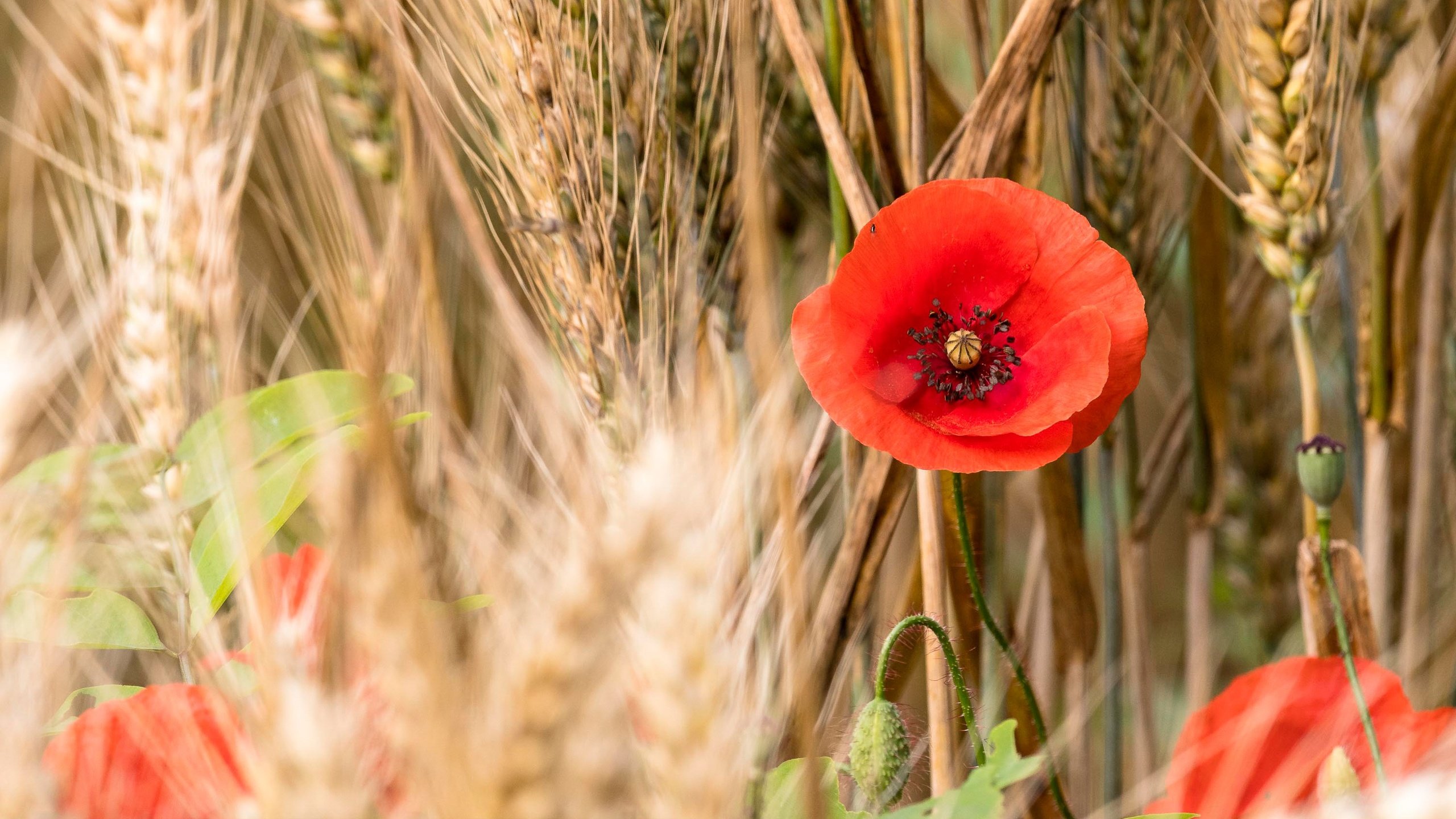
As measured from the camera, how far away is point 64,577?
32 centimetres

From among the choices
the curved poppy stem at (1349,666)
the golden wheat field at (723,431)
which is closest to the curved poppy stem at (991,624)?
the golden wheat field at (723,431)

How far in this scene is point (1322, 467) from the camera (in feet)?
1.52

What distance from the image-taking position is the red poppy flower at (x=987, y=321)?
40cm

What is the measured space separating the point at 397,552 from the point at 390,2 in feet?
1.26

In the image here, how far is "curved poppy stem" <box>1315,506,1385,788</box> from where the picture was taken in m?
0.40

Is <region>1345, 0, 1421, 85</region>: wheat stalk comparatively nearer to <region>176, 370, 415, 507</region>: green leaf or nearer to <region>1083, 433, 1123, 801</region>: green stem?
<region>1083, 433, 1123, 801</region>: green stem

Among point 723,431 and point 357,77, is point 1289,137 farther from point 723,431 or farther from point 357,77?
point 357,77

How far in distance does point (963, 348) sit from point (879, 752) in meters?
0.20

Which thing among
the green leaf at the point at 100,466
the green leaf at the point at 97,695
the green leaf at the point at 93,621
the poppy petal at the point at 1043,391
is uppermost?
the poppy petal at the point at 1043,391

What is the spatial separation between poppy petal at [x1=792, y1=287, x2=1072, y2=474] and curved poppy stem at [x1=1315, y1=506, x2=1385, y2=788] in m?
0.15

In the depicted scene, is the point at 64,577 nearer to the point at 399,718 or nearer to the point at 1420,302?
the point at 399,718

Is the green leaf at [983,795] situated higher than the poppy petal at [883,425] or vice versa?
the poppy petal at [883,425]

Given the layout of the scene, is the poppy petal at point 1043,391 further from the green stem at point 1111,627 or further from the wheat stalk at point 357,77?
the wheat stalk at point 357,77

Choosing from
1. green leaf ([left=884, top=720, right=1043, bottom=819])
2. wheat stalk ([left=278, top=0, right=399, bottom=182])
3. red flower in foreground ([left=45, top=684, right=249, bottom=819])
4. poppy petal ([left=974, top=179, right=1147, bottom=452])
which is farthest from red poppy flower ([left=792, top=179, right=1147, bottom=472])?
wheat stalk ([left=278, top=0, right=399, bottom=182])
